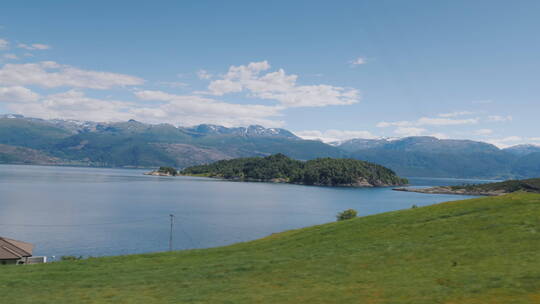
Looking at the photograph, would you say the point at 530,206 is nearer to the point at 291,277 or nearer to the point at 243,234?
the point at 291,277

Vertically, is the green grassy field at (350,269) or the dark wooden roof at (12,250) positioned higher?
the green grassy field at (350,269)

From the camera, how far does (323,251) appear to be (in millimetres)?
35594

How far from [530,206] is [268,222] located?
93.1 metres

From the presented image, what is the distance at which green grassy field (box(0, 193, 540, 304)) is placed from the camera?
22109mm

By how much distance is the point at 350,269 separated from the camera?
28.2 meters

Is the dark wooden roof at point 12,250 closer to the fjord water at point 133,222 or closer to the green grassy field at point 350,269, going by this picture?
the fjord water at point 133,222

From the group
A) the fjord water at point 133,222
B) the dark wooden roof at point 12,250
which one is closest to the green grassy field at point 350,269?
the dark wooden roof at point 12,250

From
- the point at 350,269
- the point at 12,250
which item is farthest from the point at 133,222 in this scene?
the point at 350,269

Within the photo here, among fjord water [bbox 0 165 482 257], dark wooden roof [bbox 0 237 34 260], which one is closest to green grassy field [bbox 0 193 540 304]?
dark wooden roof [bbox 0 237 34 260]

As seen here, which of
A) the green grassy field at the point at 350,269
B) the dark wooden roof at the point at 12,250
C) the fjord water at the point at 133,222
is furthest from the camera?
the fjord water at the point at 133,222

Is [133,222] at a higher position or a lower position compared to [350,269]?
lower

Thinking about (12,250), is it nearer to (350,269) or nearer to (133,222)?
(350,269)

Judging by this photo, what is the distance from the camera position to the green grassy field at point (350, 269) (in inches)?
870

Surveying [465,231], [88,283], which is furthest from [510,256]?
[88,283]
